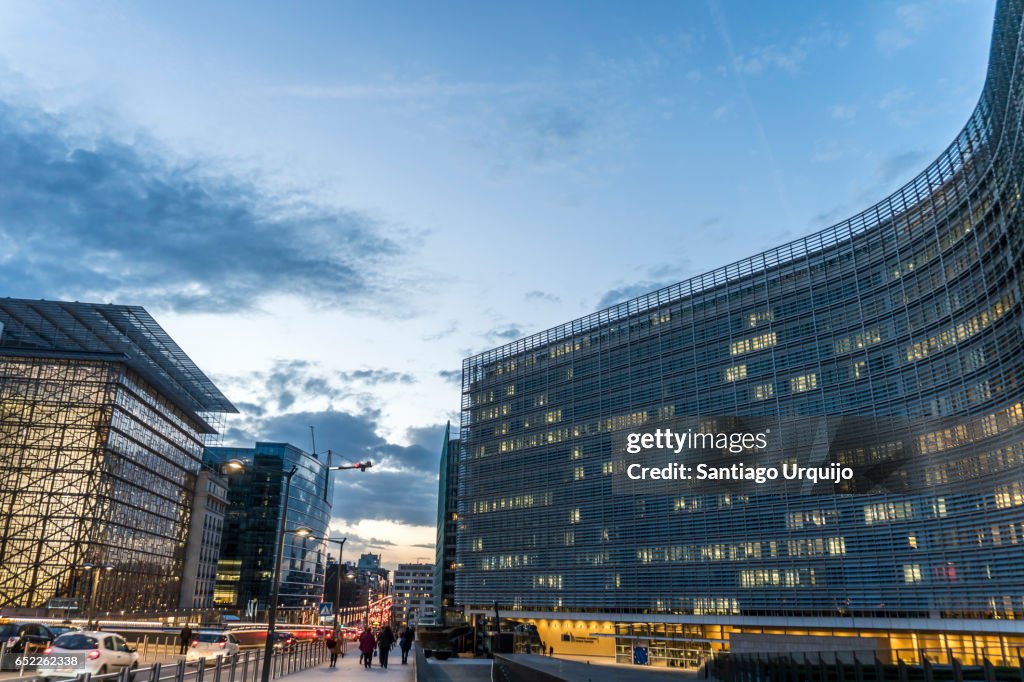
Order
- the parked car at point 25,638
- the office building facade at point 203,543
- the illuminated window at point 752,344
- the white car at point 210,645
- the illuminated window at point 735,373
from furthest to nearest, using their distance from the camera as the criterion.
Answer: the office building facade at point 203,543
the illuminated window at point 735,373
the illuminated window at point 752,344
the white car at point 210,645
the parked car at point 25,638

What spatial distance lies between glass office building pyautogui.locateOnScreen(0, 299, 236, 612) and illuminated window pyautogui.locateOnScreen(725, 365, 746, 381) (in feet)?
227

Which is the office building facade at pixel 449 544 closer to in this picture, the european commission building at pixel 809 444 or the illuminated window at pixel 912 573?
the european commission building at pixel 809 444

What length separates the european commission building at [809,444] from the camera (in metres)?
57.1

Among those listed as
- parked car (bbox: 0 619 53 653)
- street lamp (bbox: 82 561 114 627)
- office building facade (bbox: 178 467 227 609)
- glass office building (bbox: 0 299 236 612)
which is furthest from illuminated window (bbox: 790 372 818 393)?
office building facade (bbox: 178 467 227 609)

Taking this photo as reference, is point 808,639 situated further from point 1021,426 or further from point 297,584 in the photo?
point 297,584

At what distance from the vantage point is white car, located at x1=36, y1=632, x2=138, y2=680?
84.7ft

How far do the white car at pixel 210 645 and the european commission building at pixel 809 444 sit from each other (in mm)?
29674

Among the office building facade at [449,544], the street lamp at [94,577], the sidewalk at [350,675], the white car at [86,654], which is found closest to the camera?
the white car at [86,654]

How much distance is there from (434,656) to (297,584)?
142637 mm

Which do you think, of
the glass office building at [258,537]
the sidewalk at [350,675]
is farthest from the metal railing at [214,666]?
the glass office building at [258,537]

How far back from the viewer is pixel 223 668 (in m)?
27.9

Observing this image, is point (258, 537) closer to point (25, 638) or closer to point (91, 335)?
point (91, 335)

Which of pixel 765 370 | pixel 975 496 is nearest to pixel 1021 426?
pixel 975 496

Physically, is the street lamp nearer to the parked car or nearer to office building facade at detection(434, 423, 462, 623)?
the parked car
